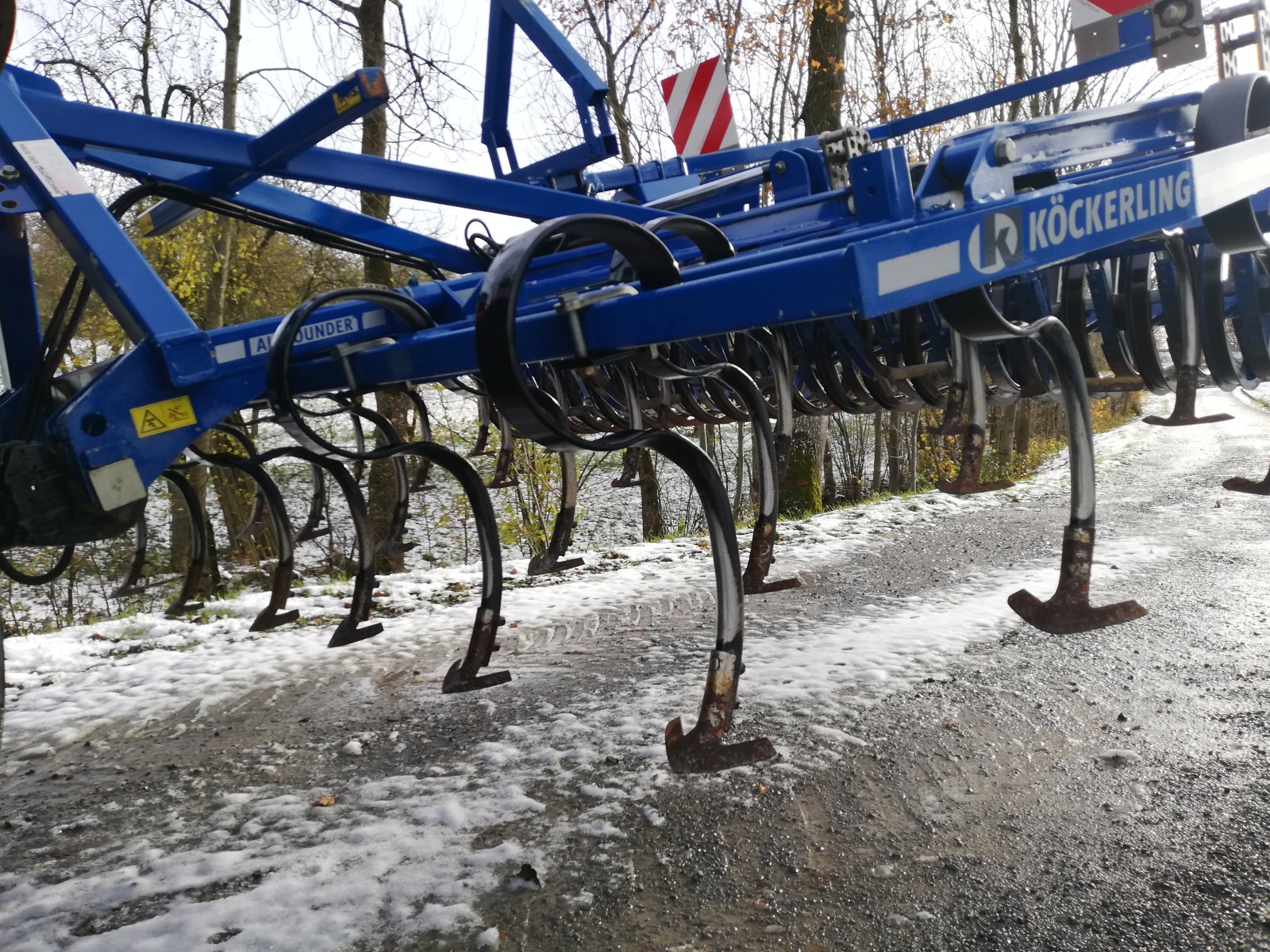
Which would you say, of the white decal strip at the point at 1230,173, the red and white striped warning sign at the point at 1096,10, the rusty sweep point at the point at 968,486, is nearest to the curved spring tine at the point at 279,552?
the rusty sweep point at the point at 968,486

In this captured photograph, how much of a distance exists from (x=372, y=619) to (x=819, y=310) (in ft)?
12.3

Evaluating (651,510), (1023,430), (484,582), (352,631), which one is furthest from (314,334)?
(1023,430)

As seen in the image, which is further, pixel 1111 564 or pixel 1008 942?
pixel 1111 564

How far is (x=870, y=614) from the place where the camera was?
175 inches

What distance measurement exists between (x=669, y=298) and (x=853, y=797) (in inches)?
58.2

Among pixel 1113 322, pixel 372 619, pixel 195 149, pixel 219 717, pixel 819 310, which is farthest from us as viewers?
pixel 372 619

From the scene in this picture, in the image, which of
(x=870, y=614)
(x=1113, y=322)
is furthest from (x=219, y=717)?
(x=1113, y=322)

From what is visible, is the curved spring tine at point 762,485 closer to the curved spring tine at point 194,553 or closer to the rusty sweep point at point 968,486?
the rusty sweep point at point 968,486

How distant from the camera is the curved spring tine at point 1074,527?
6.77 ft

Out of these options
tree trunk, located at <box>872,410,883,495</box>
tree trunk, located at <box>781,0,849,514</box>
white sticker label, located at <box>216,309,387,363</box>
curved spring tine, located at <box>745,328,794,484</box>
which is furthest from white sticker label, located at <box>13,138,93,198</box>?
tree trunk, located at <box>872,410,883,495</box>

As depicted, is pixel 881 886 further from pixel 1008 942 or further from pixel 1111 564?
pixel 1111 564

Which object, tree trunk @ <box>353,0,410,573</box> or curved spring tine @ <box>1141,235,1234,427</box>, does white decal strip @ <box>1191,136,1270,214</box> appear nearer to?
curved spring tine @ <box>1141,235,1234,427</box>

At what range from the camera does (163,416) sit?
7.66 feet

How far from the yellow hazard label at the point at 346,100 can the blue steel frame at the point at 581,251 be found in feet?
0.11
